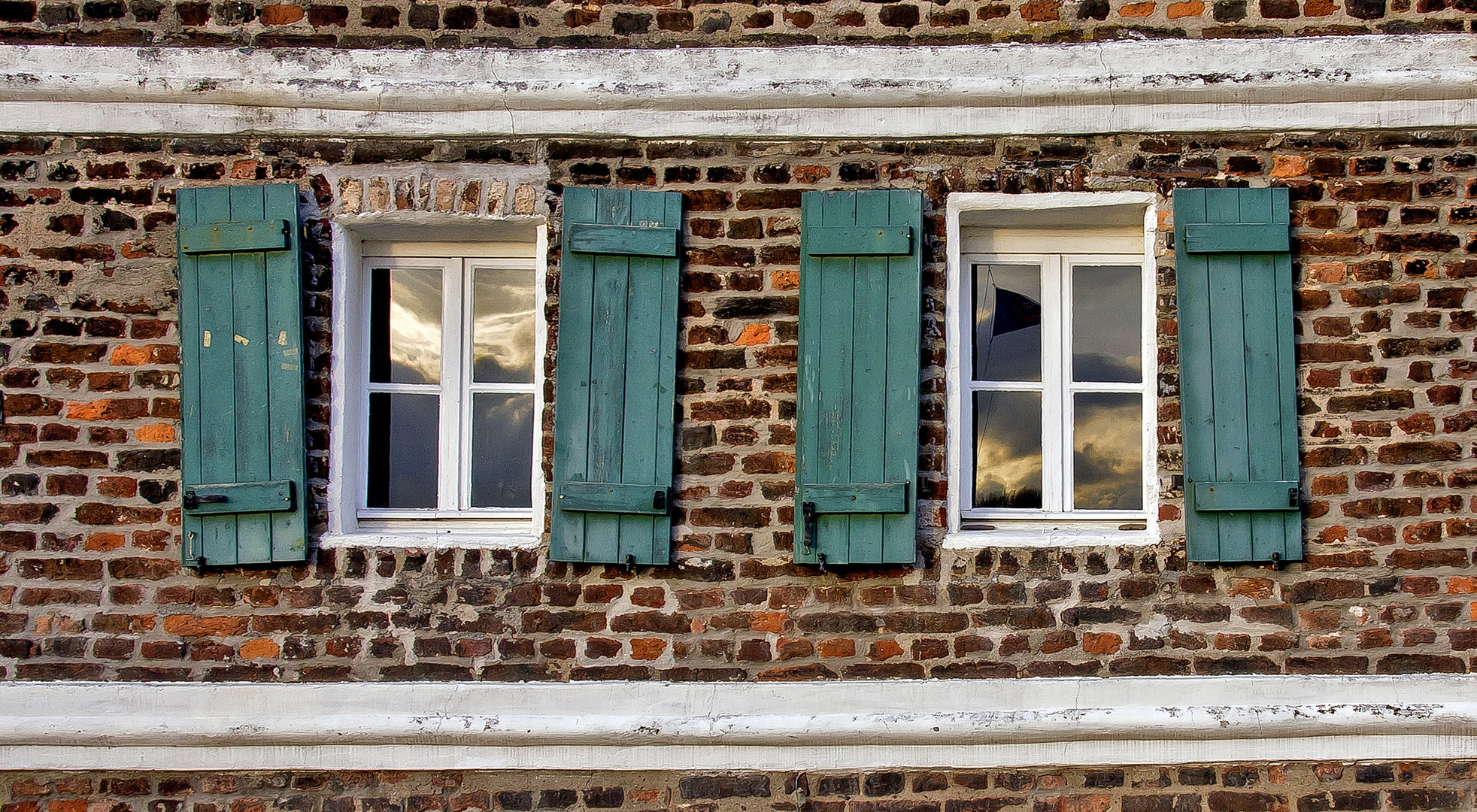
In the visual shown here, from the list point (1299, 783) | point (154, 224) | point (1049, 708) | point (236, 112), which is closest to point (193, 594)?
point (154, 224)

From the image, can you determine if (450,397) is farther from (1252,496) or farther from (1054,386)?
(1252,496)

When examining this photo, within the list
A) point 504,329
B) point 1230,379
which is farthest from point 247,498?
point 1230,379

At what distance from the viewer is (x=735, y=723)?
3.30 metres

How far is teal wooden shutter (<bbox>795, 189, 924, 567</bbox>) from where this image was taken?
3326 mm

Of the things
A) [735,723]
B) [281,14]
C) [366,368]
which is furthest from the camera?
[366,368]

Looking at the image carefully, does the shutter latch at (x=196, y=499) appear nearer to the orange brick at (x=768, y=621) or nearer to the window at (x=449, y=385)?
the window at (x=449, y=385)

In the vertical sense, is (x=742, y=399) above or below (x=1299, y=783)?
above

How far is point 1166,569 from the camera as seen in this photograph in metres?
3.36

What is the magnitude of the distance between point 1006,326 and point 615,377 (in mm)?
1389

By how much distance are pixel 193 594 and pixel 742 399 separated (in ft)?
6.27

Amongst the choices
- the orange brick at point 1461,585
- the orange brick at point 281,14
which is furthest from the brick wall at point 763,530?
the orange brick at point 281,14

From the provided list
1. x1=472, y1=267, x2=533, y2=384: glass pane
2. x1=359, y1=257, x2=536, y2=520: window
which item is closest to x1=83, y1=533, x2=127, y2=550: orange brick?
x1=359, y1=257, x2=536, y2=520: window

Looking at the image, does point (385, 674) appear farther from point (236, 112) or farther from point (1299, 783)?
point (1299, 783)

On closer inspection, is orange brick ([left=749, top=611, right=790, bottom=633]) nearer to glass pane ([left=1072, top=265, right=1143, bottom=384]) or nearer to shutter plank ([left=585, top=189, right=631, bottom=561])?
shutter plank ([left=585, top=189, right=631, bottom=561])
